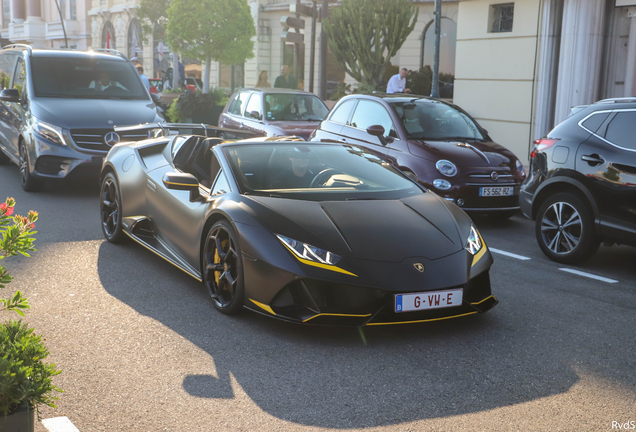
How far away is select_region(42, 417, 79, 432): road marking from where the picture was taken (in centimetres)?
313

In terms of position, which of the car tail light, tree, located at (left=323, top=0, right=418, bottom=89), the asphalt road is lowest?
the asphalt road

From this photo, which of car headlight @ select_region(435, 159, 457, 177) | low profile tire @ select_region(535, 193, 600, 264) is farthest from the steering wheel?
car headlight @ select_region(435, 159, 457, 177)

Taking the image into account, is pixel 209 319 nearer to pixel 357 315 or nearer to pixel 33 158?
pixel 357 315

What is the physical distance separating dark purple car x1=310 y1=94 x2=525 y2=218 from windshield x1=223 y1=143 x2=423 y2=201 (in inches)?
88.7

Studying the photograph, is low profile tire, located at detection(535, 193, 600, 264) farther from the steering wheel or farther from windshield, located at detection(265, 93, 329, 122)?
windshield, located at detection(265, 93, 329, 122)

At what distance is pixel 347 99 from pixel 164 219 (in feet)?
17.8

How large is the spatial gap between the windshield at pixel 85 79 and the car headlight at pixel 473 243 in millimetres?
7525

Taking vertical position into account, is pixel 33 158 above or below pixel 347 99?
below

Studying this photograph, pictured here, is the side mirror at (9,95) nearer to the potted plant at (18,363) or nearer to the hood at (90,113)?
the hood at (90,113)

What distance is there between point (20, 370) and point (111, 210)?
A: 4.70 m

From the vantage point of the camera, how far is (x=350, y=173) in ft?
17.9

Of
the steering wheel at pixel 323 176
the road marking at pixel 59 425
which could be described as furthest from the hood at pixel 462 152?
the road marking at pixel 59 425

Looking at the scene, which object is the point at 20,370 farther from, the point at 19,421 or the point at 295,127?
the point at 295,127

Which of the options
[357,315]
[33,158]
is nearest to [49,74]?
[33,158]
